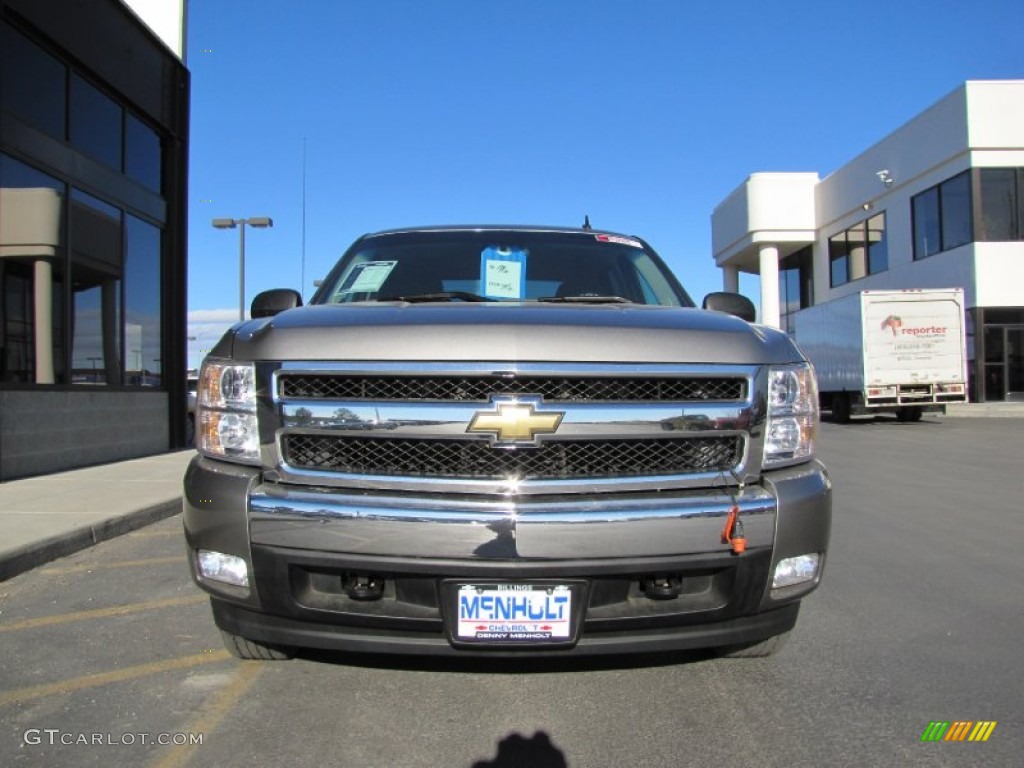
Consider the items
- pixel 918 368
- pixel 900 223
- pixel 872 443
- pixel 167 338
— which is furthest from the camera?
pixel 900 223

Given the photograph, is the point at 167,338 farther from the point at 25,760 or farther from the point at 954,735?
the point at 954,735

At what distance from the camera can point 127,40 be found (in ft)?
38.2

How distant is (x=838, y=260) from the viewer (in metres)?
35.2

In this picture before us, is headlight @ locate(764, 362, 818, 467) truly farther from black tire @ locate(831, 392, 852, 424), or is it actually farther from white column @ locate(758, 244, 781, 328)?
white column @ locate(758, 244, 781, 328)

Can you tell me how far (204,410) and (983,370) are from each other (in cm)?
2746

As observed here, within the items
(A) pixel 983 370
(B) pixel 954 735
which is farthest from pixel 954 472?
(A) pixel 983 370

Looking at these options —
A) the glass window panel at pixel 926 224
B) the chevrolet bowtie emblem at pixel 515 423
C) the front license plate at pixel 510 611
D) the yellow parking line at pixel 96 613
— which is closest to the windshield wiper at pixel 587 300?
the chevrolet bowtie emblem at pixel 515 423

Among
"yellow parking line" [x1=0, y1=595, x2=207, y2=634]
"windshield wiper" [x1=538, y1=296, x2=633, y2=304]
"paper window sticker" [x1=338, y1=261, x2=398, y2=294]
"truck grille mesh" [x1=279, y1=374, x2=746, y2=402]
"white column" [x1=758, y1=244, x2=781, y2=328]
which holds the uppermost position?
"white column" [x1=758, y1=244, x2=781, y2=328]

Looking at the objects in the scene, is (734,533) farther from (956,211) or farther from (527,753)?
(956,211)

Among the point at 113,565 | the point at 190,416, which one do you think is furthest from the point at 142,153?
the point at 113,565

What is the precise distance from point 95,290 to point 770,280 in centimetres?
3137

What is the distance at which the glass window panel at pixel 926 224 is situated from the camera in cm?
2738

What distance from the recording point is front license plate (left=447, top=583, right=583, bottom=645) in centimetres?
254

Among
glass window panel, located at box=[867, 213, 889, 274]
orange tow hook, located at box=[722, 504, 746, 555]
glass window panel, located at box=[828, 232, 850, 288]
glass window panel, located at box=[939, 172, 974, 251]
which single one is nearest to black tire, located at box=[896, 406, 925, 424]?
glass window panel, located at box=[939, 172, 974, 251]
